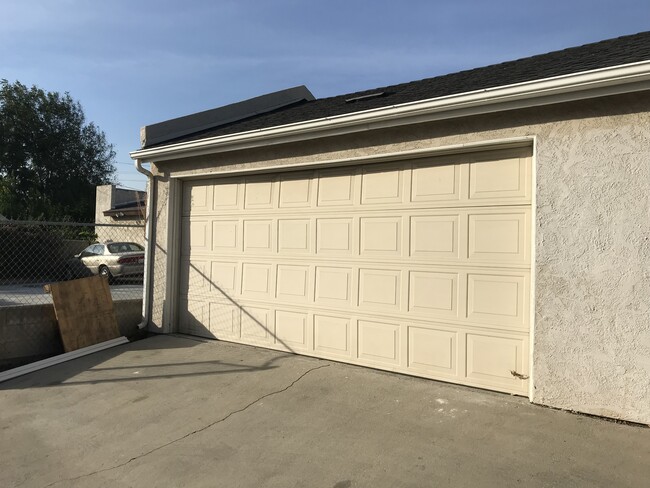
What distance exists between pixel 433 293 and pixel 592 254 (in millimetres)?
1555

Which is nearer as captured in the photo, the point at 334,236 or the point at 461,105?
the point at 461,105

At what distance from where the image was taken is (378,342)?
5.23m

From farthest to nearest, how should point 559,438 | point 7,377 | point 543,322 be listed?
point 7,377 → point 543,322 → point 559,438

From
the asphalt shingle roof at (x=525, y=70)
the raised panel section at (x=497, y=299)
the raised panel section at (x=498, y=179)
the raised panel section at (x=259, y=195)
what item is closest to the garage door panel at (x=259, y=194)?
the raised panel section at (x=259, y=195)

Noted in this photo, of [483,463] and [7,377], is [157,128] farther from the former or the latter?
[483,463]

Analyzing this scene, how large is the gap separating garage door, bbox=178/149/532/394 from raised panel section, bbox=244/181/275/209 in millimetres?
17

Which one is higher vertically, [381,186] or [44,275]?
[381,186]

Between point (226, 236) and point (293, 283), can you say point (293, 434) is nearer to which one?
point (293, 283)

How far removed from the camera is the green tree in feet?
101

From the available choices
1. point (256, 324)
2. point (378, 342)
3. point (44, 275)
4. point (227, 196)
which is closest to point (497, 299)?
point (378, 342)

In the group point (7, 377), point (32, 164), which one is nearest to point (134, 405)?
point (7, 377)

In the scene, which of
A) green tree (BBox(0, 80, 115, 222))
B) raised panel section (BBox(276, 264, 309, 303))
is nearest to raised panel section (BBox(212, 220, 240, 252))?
raised panel section (BBox(276, 264, 309, 303))

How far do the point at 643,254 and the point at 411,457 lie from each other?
246 centimetres

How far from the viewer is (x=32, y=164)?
32.4 meters
